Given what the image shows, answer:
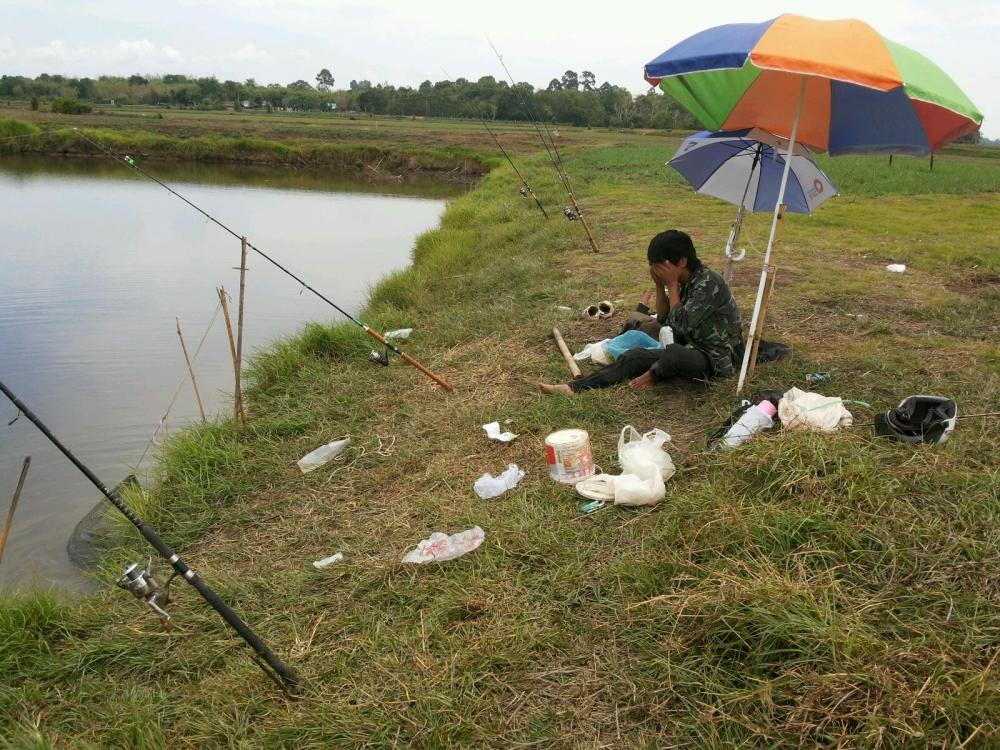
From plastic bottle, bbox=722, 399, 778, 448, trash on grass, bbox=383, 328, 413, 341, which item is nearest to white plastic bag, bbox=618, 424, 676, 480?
plastic bottle, bbox=722, 399, 778, 448

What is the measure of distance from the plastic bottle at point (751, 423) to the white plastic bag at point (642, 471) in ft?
0.97

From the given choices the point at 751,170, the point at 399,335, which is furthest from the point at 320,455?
the point at 751,170

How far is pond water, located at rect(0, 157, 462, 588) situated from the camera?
16.1ft

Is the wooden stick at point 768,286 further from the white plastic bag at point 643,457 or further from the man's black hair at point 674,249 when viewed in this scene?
the white plastic bag at point 643,457

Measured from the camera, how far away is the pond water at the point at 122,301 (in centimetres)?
492

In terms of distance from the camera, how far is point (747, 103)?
3900mm

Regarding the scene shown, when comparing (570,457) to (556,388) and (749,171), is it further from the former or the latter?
(749,171)

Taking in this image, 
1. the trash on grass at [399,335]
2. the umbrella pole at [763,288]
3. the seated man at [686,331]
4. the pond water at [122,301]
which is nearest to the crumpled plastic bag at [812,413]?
the umbrella pole at [763,288]

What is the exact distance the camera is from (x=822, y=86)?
366cm

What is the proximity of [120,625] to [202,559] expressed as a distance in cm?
52

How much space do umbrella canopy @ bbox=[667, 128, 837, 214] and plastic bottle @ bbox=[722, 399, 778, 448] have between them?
1.63 meters

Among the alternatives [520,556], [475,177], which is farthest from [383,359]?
[475,177]

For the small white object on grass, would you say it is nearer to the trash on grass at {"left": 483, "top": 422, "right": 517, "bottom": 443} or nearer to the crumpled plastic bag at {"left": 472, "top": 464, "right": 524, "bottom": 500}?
the trash on grass at {"left": 483, "top": 422, "right": 517, "bottom": 443}

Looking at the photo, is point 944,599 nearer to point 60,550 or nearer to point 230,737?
point 230,737
